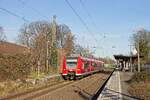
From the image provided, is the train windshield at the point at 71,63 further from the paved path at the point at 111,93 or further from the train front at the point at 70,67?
the paved path at the point at 111,93

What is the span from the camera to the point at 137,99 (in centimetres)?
1803

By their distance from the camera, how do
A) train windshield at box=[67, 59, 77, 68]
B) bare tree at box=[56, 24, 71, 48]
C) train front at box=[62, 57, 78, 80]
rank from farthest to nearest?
1. bare tree at box=[56, 24, 71, 48]
2. train windshield at box=[67, 59, 77, 68]
3. train front at box=[62, 57, 78, 80]

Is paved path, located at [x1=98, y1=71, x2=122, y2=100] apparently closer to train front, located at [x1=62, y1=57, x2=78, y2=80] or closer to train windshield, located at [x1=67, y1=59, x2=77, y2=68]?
train front, located at [x1=62, y1=57, x2=78, y2=80]

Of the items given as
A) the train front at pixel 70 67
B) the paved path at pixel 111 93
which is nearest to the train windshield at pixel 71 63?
the train front at pixel 70 67

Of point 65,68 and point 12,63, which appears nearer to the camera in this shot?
point 12,63

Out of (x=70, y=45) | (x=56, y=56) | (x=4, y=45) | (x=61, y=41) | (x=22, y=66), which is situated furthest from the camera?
(x=61, y=41)

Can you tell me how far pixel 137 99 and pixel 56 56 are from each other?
4345 cm

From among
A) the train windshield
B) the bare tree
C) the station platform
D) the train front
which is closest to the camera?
the station platform

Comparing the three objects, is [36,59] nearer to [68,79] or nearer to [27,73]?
[68,79]

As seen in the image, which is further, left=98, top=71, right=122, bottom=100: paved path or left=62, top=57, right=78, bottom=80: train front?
left=62, top=57, right=78, bottom=80: train front

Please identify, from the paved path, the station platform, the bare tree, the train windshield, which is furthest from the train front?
the bare tree

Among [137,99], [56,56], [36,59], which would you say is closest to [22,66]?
[36,59]

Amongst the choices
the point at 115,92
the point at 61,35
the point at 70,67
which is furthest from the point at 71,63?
the point at 61,35

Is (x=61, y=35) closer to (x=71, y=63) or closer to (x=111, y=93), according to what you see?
(x=71, y=63)
